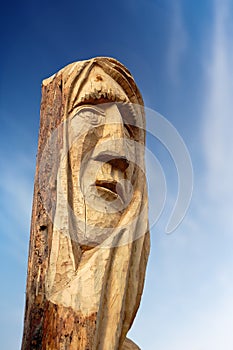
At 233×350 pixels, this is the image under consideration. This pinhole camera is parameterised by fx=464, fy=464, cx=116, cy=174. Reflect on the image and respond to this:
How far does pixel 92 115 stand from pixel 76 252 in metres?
1.53

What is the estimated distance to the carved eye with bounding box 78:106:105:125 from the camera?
16.0ft

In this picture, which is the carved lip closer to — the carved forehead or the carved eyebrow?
the carved eyebrow

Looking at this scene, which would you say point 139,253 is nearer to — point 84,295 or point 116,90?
point 84,295

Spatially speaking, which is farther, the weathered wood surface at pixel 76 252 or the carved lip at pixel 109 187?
the carved lip at pixel 109 187

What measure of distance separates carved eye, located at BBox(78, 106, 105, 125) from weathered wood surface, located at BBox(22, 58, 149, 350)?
88mm

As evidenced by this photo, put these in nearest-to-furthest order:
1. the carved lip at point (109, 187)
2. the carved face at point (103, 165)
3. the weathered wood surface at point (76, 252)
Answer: the weathered wood surface at point (76, 252) < the carved face at point (103, 165) < the carved lip at point (109, 187)

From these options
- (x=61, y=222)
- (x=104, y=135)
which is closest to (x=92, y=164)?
(x=104, y=135)

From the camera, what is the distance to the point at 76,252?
419 cm

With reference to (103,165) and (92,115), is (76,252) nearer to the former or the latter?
(103,165)

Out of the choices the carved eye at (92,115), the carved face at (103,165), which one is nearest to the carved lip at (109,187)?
the carved face at (103,165)

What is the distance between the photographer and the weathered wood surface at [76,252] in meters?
3.89

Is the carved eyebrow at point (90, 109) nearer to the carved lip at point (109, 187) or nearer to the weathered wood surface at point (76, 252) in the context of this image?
the weathered wood surface at point (76, 252)

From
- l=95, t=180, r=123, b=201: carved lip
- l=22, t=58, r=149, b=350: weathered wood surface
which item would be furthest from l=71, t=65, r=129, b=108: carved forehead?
l=95, t=180, r=123, b=201: carved lip

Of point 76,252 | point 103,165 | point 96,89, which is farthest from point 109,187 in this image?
point 96,89
